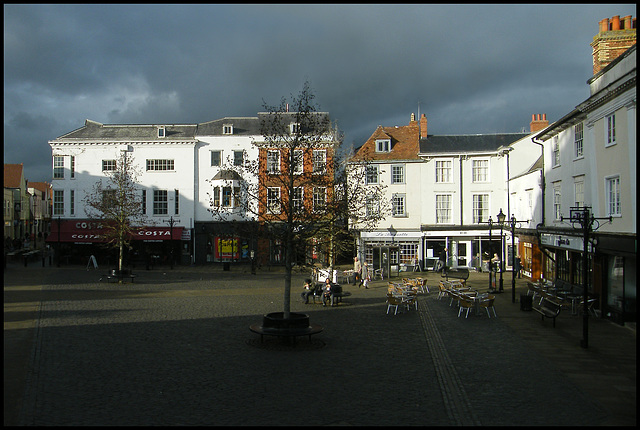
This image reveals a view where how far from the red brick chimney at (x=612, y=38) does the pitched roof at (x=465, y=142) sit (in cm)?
1621

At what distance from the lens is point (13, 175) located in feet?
251

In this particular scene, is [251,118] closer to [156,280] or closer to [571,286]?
[156,280]

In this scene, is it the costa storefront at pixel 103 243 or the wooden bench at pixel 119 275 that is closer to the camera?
the wooden bench at pixel 119 275

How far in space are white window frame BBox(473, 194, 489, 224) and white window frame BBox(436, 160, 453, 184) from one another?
2.40m

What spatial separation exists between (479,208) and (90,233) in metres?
31.3

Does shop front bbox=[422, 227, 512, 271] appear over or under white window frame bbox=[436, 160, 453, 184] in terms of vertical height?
under

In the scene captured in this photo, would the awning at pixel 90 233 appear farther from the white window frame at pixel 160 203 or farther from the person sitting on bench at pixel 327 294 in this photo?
the person sitting on bench at pixel 327 294

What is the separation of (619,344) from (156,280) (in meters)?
24.7

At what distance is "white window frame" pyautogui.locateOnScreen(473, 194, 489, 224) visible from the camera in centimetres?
3841

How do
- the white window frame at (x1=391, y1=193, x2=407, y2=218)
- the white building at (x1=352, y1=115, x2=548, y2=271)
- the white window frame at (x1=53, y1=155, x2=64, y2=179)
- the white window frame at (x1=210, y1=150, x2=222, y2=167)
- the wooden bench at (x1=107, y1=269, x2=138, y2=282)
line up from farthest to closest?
1. the white window frame at (x1=210, y1=150, x2=222, y2=167)
2. the white window frame at (x1=53, y1=155, x2=64, y2=179)
3. the white window frame at (x1=391, y1=193, x2=407, y2=218)
4. the white building at (x1=352, y1=115, x2=548, y2=271)
5. the wooden bench at (x1=107, y1=269, x2=138, y2=282)

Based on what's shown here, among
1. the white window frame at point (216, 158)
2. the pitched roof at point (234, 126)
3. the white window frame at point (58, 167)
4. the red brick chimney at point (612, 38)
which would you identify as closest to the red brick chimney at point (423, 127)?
the pitched roof at point (234, 126)

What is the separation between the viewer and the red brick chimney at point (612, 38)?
71.3ft

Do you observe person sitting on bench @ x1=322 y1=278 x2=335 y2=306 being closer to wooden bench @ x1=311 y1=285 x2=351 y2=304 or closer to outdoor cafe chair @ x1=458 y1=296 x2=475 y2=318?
wooden bench @ x1=311 y1=285 x2=351 y2=304

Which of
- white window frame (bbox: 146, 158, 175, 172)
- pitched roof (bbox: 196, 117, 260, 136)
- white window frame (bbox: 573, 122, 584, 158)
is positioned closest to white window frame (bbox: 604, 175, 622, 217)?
white window frame (bbox: 573, 122, 584, 158)
